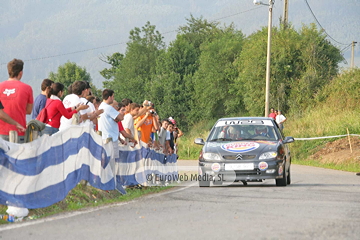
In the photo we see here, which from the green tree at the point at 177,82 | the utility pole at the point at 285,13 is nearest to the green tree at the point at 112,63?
the green tree at the point at 177,82

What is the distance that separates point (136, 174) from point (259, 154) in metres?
2.55

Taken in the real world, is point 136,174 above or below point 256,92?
below

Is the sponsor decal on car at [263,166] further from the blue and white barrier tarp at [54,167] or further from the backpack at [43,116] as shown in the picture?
the backpack at [43,116]

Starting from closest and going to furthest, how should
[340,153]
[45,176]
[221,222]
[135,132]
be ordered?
[221,222], [45,176], [135,132], [340,153]

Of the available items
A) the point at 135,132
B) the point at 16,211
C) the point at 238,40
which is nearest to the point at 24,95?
the point at 16,211

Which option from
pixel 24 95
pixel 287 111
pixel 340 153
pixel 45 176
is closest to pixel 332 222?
pixel 45 176

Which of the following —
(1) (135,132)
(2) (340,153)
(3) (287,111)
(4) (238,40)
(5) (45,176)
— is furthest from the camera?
(4) (238,40)

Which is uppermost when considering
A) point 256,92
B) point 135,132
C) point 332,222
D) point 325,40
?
point 325,40

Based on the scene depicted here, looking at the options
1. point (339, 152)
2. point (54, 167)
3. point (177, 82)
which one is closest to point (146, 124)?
point (54, 167)

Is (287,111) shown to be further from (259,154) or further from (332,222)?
(332,222)

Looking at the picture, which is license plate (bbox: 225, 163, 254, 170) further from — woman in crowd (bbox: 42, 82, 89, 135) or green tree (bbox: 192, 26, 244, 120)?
green tree (bbox: 192, 26, 244, 120)

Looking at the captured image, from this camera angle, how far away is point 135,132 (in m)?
16.3

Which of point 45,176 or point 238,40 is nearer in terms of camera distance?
point 45,176

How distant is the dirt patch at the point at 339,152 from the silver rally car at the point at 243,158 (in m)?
13.8
